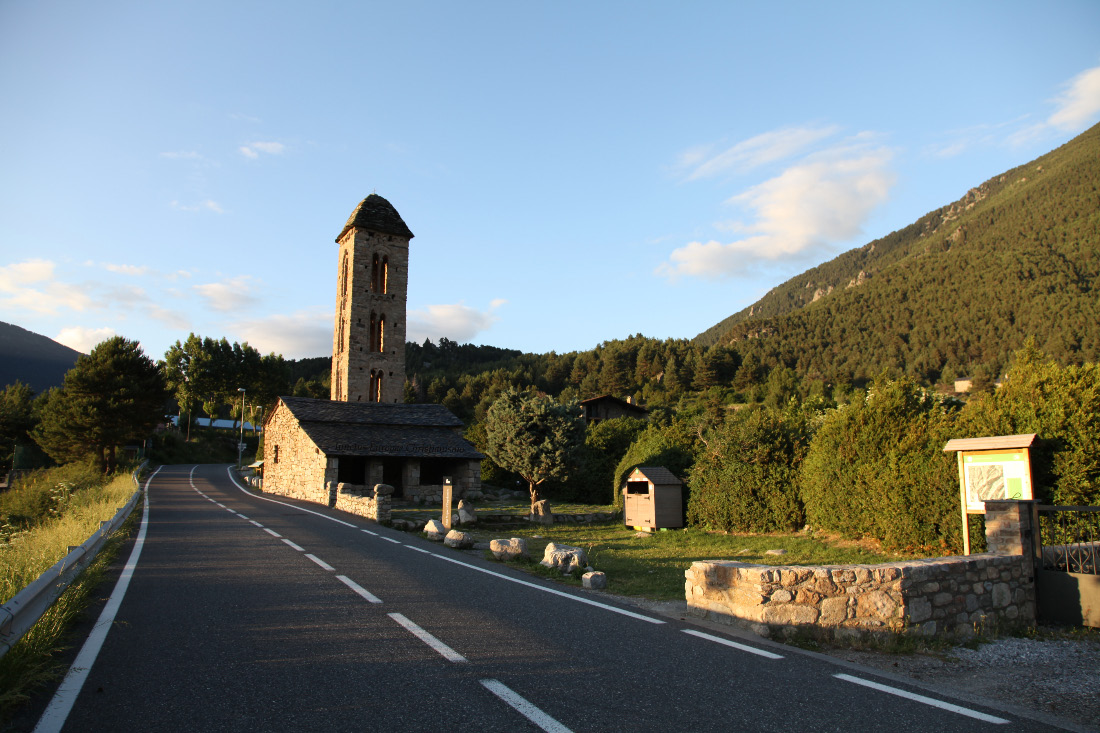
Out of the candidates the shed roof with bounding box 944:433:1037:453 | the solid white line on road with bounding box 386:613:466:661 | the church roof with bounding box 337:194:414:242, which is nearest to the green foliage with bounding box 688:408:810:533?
the shed roof with bounding box 944:433:1037:453

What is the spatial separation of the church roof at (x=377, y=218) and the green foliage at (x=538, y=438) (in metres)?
25.4

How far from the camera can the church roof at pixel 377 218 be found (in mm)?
47375

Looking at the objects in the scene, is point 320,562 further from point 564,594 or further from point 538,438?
point 538,438

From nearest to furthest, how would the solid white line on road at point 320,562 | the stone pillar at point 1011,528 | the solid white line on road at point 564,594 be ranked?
the solid white line on road at point 564,594, the stone pillar at point 1011,528, the solid white line on road at point 320,562

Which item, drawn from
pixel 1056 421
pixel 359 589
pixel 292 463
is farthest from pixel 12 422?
pixel 1056 421

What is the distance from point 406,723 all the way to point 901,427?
15.2 meters

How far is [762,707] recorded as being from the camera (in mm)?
4316

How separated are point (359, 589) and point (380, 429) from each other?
2535 centimetres

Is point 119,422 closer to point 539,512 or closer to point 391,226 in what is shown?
point 391,226

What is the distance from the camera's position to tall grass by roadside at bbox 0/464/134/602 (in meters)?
7.36

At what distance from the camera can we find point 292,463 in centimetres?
3181

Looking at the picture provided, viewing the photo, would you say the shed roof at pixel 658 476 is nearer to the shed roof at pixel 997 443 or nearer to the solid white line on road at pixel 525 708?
the shed roof at pixel 997 443

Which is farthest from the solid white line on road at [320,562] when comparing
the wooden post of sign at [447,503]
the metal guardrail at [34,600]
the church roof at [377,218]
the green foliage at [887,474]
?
the church roof at [377,218]

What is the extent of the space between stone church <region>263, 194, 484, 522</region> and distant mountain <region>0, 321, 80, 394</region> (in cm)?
14282
